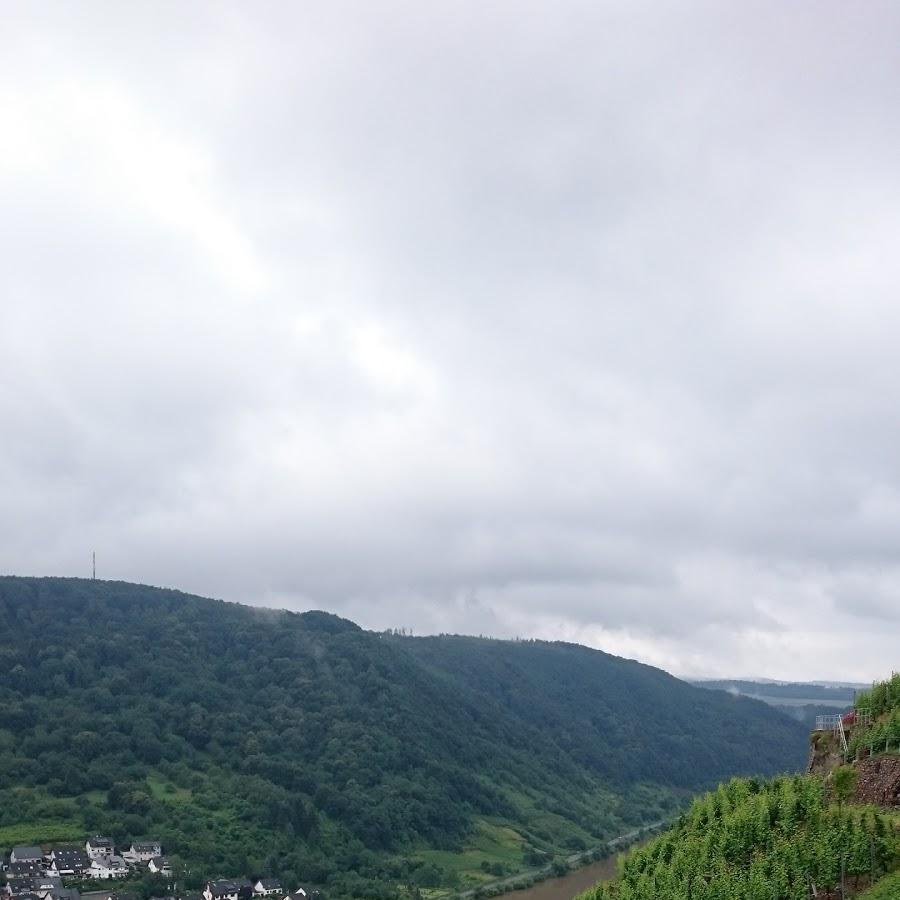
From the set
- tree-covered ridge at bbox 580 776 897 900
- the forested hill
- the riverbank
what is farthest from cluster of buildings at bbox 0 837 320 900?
tree-covered ridge at bbox 580 776 897 900

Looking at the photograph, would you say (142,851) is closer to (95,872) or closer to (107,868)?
(107,868)

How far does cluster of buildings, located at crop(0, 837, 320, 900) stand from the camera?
3799 inches

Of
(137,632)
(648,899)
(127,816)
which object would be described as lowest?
(127,816)

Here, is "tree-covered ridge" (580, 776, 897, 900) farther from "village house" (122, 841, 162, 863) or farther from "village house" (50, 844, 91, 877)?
"village house" (122, 841, 162, 863)

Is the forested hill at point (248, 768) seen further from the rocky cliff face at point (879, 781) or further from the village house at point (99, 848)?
the rocky cliff face at point (879, 781)

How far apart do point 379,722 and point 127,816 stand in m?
66.2

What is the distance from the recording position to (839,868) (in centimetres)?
2800

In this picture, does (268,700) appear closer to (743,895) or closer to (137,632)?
(137,632)

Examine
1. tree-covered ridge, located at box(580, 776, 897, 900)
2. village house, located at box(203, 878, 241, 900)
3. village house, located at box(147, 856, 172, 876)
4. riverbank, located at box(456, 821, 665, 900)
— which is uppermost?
tree-covered ridge, located at box(580, 776, 897, 900)

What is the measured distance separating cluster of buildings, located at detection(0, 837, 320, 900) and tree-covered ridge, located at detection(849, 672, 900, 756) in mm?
82515

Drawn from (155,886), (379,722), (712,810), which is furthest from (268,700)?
(712,810)

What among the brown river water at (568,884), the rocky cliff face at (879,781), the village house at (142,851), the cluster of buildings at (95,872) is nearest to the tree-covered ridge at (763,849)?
the rocky cliff face at (879,781)

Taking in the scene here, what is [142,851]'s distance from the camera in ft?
374

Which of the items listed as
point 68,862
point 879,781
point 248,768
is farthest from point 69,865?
point 879,781
